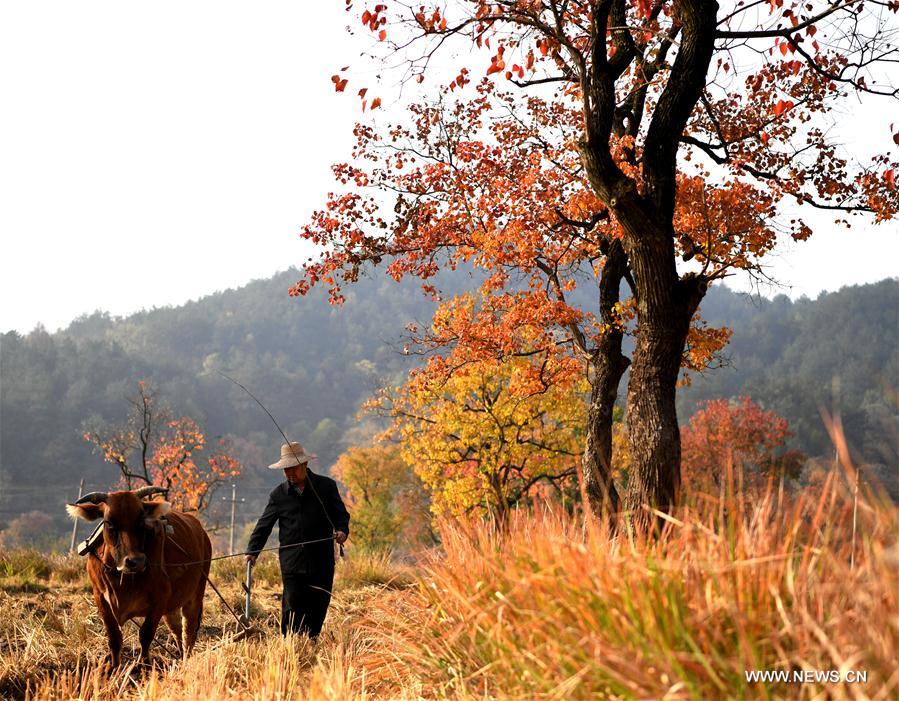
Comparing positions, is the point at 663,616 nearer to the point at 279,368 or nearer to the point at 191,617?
the point at 191,617

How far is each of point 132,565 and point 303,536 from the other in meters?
1.82

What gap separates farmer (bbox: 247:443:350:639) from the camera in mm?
9422

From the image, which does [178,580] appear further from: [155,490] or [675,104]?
[675,104]

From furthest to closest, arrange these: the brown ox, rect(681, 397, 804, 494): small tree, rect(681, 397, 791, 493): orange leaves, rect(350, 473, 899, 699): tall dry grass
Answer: rect(681, 397, 791, 493): orange leaves → rect(681, 397, 804, 494): small tree → the brown ox → rect(350, 473, 899, 699): tall dry grass

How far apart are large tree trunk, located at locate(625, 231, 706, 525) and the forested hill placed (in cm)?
4519

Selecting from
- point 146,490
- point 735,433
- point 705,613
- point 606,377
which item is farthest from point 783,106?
point 735,433

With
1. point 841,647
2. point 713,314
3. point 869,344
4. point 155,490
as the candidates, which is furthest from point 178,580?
point 713,314

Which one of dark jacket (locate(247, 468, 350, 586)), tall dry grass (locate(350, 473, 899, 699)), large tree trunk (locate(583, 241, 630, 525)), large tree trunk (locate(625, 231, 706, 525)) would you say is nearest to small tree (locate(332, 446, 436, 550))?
large tree trunk (locate(583, 241, 630, 525))

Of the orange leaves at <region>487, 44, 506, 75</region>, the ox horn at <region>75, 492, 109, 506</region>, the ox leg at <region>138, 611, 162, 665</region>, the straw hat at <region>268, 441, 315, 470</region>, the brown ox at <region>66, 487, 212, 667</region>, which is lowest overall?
the ox leg at <region>138, 611, 162, 665</region>

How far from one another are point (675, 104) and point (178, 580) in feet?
23.6

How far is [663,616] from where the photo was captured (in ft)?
12.2

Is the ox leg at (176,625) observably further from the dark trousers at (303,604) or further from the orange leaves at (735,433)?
the orange leaves at (735,433)

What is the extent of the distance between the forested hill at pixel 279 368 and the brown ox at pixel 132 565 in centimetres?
4629

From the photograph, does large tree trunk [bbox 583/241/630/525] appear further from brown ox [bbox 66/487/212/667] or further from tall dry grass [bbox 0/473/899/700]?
tall dry grass [bbox 0/473/899/700]
